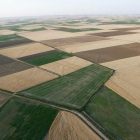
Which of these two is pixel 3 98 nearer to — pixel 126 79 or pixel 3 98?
pixel 3 98

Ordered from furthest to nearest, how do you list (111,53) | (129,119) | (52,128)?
(111,53), (129,119), (52,128)

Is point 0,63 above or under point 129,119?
under

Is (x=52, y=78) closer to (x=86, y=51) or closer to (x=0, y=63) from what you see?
(x=0, y=63)

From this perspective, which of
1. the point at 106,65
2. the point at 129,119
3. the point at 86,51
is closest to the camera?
the point at 129,119

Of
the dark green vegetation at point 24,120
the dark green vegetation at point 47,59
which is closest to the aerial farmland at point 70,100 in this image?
the dark green vegetation at point 24,120

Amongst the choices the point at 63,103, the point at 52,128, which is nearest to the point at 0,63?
the point at 63,103

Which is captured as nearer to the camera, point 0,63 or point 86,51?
point 0,63

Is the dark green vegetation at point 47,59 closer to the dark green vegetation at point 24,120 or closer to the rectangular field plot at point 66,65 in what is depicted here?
the rectangular field plot at point 66,65
